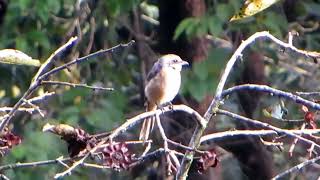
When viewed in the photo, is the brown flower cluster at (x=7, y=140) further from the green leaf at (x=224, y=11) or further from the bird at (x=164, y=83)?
the green leaf at (x=224, y=11)

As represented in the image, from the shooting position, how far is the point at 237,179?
9727 mm

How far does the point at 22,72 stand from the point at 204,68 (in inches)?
62.8

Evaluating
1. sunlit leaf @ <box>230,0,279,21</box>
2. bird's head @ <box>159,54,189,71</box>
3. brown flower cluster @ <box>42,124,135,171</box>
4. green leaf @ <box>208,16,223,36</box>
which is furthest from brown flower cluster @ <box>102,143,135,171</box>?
green leaf @ <box>208,16,223,36</box>

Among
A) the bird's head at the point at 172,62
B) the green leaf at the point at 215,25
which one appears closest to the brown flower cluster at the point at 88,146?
the bird's head at the point at 172,62

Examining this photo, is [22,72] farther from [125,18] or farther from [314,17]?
[314,17]

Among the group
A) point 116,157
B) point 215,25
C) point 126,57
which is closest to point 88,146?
point 116,157

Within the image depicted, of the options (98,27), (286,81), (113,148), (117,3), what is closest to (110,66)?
(98,27)

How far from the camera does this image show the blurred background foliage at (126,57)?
7.25 m

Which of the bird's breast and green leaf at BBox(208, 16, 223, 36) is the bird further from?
green leaf at BBox(208, 16, 223, 36)

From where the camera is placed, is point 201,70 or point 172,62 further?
point 201,70

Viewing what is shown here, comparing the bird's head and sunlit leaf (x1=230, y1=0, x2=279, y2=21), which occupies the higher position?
sunlit leaf (x1=230, y1=0, x2=279, y2=21)

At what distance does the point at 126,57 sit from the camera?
8.73m

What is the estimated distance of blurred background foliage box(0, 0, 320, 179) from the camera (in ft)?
23.8

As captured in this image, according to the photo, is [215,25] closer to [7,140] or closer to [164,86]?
[164,86]
